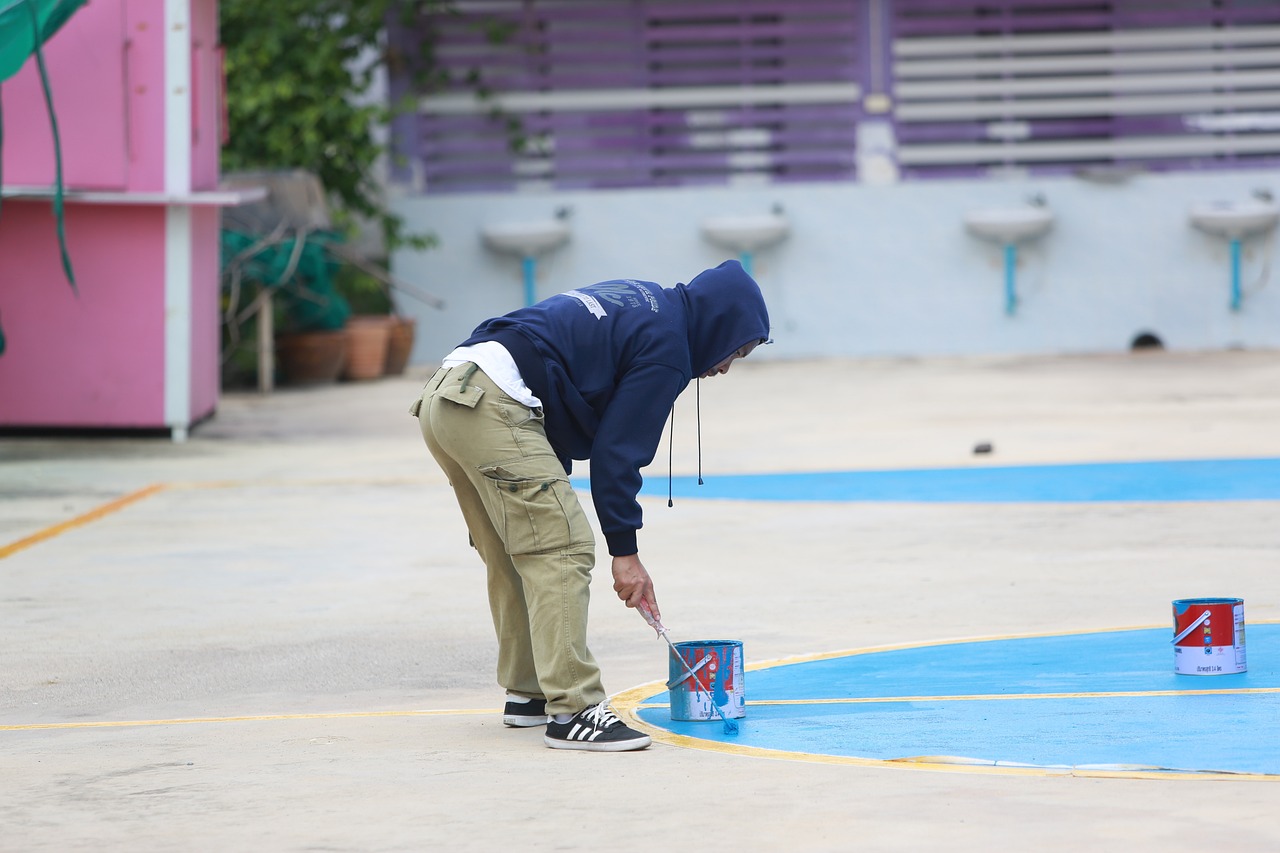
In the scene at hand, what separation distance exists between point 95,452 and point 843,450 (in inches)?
183

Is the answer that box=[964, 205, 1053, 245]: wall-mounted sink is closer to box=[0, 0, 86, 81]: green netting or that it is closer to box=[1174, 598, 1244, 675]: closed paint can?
box=[0, 0, 86, 81]: green netting

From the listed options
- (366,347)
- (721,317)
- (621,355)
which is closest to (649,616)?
(621,355)

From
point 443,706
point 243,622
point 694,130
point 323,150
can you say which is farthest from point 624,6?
point 443,706

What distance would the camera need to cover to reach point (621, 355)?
4.70 meters

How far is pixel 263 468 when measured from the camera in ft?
37.7

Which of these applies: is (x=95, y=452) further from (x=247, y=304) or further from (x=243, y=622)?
(x=243, y=622)

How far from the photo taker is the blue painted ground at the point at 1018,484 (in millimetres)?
9414

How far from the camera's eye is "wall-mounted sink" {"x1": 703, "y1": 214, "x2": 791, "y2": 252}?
1898cm

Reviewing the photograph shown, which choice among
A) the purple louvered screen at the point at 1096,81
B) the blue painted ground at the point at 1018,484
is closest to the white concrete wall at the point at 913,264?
the purple louvered screen at the point at 1096,81

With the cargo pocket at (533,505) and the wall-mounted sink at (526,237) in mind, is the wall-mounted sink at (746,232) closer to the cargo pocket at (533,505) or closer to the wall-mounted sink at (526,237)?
the wall-mounted sink at (526,237)

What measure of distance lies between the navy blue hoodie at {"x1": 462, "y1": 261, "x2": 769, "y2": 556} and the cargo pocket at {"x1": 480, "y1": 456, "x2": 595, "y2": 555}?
3.3 inches

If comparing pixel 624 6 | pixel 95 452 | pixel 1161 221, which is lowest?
pixel 95 452

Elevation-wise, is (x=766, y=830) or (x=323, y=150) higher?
(x=323, y=150)

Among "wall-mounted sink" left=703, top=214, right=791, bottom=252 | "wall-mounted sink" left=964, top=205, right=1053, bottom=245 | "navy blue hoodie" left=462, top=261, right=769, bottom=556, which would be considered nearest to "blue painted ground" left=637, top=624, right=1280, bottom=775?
"navy blue hoodie" left=462, top=261, right=769, bottom=556
